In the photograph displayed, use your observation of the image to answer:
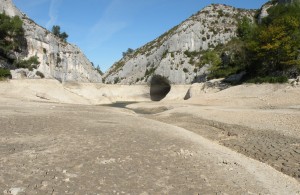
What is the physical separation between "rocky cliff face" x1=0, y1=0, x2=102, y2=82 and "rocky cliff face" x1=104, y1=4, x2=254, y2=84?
66.6 feet

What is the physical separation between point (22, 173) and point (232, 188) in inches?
243

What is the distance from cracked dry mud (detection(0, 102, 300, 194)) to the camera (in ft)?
24.8

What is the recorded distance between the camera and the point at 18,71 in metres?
60.8

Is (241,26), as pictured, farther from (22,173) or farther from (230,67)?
(22,173)

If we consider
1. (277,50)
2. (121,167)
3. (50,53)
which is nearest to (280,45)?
(277,50)

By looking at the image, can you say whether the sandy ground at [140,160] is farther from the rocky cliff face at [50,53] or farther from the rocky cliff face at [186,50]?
the rocky cliff face at [186,50]

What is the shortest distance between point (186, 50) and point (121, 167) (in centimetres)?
9530

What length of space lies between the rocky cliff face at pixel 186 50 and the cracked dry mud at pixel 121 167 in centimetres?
7848

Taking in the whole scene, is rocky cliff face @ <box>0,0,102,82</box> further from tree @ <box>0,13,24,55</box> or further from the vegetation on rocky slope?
the vegetation on rocky slope

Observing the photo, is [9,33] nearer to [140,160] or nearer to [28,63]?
[28,63]

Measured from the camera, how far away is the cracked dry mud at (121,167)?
756cm

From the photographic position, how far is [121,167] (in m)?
9.24

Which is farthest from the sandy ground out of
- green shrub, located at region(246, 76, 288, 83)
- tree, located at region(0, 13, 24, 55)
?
Result: tree, located at region(0, 13, 24, 55)

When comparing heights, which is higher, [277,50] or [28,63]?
[28,63]
